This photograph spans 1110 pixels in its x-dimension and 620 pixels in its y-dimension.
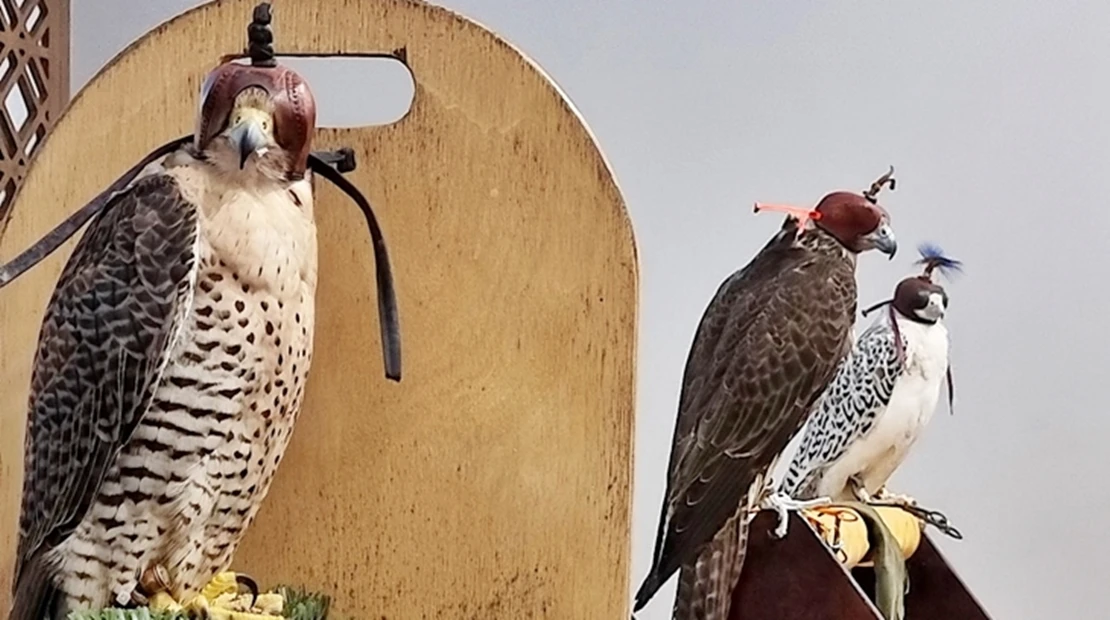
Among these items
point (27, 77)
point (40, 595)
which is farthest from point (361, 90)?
point (40, 595)

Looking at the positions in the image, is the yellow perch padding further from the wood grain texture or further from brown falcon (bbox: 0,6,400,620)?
brown falcon (bbox: 0,6,400,620)

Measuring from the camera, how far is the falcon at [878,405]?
96cm

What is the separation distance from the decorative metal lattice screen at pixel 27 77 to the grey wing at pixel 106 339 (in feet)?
2.00

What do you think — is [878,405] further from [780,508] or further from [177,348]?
[177,348]

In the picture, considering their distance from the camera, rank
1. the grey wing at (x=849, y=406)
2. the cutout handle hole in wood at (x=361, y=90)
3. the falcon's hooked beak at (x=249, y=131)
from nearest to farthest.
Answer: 1. the falcon's hooked beak at (x=249, y=131)
2. the grey wing at (x=849, y=406)
3. the cutout handle hole in wood at (x=361, y=90)

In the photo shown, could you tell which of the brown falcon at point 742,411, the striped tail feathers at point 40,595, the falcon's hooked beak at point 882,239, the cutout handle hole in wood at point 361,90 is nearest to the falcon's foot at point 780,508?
the brown falcon at point 742,411

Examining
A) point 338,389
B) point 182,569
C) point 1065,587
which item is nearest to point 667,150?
point 1065,587

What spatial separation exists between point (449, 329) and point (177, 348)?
148 mm

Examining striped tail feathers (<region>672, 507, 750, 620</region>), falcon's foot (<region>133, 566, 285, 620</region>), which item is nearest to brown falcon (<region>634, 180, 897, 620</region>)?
striped tail feathers (<region>672, 507, 750, 620</region>)

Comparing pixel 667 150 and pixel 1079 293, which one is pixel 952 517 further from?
pixel 667 150

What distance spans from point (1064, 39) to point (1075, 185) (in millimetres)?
155

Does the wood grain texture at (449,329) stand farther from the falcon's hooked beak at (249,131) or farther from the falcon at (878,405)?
the falcon at (878,405)

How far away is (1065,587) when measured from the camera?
52.3 inches

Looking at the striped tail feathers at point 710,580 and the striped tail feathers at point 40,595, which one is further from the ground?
the striped tail feathers at point 40,595
